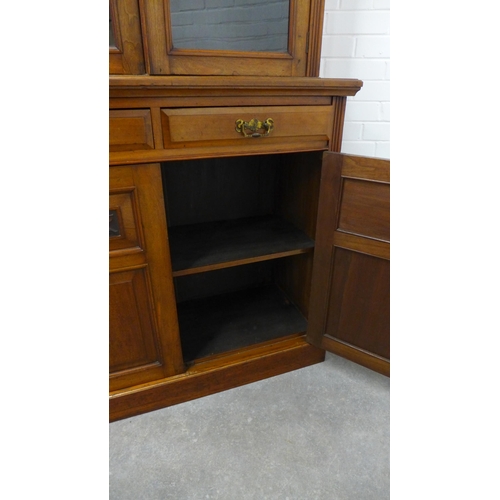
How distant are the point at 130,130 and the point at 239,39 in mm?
347

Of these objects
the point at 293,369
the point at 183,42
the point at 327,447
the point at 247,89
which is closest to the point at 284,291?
the point at 293,369

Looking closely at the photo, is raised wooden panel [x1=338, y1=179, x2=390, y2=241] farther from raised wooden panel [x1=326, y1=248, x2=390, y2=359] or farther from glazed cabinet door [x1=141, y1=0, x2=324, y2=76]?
glazed cabinet door [x1=141, y1=0, x2=324, y2=76]

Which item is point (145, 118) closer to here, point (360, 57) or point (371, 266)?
point (371, 266)

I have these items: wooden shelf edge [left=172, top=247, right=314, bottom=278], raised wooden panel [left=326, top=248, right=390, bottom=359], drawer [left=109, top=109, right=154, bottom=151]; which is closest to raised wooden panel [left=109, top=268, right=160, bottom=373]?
wooden shelf edge [left=172, top=247, right=314, bottom=278]

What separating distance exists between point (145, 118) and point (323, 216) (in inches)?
19.9

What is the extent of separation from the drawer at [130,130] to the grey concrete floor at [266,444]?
0.76m

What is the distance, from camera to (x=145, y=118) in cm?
74

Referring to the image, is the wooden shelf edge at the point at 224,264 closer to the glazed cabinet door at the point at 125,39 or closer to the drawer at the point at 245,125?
the drawer at the point at 245,125

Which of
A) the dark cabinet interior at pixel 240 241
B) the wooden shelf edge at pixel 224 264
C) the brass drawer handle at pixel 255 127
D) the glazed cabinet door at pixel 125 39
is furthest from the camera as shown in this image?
the dark cabinet interior at pixel 240 241

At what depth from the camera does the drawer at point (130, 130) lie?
720 millimetres

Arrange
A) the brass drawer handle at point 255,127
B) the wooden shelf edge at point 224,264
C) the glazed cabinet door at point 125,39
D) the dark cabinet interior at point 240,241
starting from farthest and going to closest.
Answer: the dark cabinet interior at point 240,241
the wooden shelf edge at point 224,264
the brass drawer handle at point 255,127
the glazed cabinet door at point 125,39

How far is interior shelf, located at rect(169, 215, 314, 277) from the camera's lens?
0.99 meters

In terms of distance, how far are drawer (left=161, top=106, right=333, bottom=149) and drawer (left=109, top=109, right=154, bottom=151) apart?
36mm

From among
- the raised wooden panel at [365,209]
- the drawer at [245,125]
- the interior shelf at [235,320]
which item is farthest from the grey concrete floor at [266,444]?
the drawer at [245,125]
